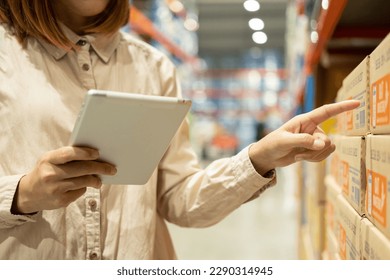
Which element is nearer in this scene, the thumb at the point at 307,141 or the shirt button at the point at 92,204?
the thumb at the point at 307,141

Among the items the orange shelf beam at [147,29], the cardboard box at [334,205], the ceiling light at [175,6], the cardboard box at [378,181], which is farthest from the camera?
the ceiling light at [175,6]

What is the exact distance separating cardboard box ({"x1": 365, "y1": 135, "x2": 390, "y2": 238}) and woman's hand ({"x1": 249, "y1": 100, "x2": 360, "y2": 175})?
0.12 meters

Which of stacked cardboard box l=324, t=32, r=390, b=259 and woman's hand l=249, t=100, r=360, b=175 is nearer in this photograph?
stacked cardboard box l=324, t=32, r=390, b=259

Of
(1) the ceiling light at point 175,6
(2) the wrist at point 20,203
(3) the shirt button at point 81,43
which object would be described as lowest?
(2) the wrist at point 20,203

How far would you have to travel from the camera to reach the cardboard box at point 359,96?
94 centimetres

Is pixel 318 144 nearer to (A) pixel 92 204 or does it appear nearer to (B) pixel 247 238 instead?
(A) pixel 92 204

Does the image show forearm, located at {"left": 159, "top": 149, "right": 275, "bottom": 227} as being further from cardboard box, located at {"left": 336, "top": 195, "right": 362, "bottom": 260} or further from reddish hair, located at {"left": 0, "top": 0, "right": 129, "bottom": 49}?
reddish hair, located at {"left": 0, "top": 0, "right": 129, "bottom": 49}

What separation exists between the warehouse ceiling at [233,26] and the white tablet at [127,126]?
1133cm

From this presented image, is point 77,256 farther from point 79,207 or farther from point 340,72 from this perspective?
point 340,72

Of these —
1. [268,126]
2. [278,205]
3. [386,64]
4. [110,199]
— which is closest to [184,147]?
[110,199]

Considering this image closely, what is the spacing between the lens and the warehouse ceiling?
45.3 feet

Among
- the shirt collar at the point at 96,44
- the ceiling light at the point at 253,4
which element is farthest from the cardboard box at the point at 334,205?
the ceiling light at the point at 253,4

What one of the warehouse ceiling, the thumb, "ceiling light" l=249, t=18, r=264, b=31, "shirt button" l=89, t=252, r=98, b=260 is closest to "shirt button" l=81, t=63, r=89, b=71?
"shirt button" l=89, t=252, r=98, b=260

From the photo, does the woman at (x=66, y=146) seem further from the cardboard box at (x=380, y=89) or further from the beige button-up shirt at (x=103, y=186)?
the cardboard box at (x=380, y=89)
